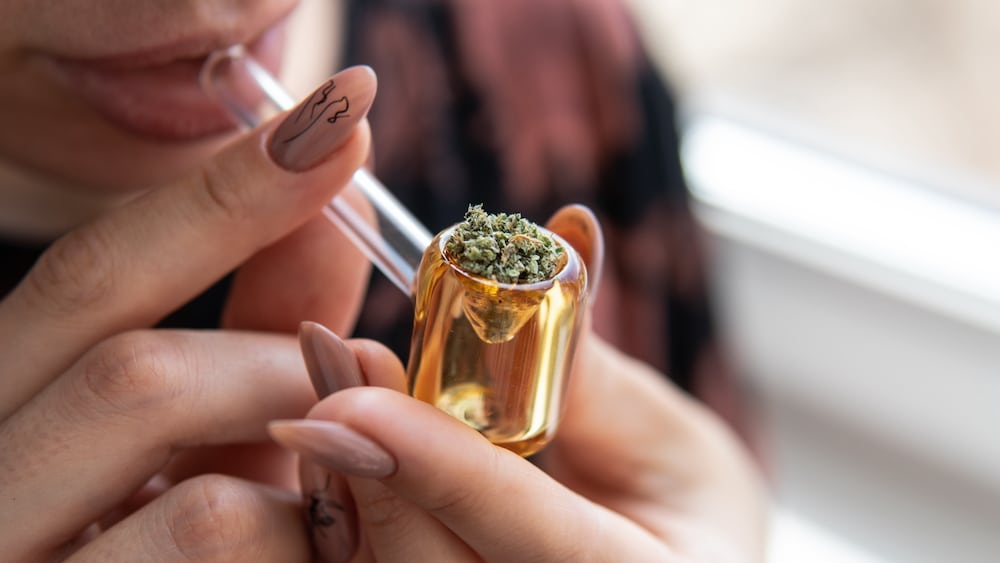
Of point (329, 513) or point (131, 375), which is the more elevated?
point (131, 375)

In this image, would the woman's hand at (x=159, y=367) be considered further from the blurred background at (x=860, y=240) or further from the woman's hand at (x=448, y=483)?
the blurred background at (x=860, y=240)

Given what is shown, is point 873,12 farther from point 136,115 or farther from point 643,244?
point 136,115

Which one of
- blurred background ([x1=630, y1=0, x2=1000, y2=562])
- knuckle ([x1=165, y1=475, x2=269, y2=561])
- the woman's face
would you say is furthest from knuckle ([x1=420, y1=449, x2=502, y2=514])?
blurred background ([x1=630, y1=0, x2=1000, y2=562])

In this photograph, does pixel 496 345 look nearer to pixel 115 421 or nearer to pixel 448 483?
pixel 448 483

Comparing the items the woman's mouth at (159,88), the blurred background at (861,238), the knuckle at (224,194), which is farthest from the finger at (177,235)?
the blurred background at (861,238)

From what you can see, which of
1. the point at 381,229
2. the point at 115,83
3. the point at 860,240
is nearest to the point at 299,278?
the point at 381,229

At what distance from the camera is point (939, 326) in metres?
1.06

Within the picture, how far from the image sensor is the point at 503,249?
0.35 meters

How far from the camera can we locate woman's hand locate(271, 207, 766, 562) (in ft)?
1.09

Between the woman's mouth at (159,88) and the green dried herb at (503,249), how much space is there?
0.22 meters

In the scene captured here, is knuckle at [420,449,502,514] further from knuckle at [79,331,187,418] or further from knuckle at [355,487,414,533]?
knuckle at [79,331,187,418]

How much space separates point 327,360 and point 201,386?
3.1 inches

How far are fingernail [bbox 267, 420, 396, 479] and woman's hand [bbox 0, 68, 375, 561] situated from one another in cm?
9

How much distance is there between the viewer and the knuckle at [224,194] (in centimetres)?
40
